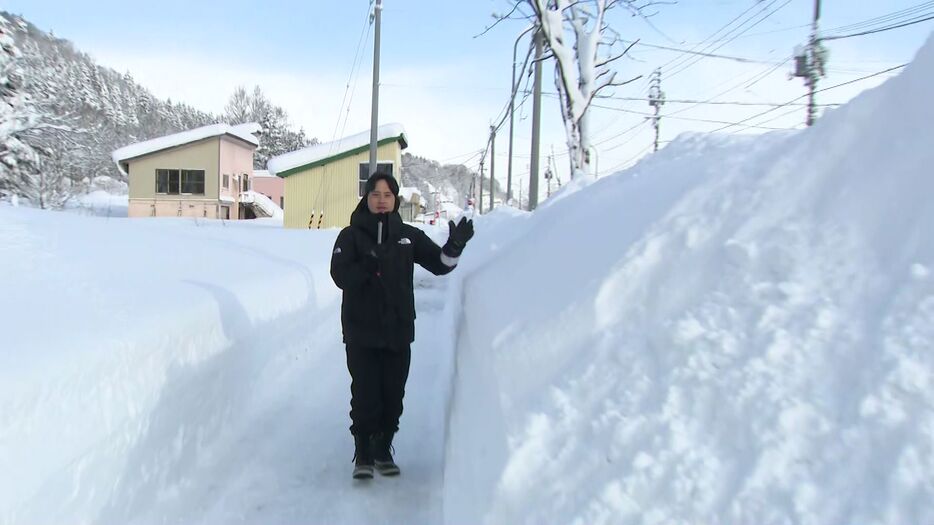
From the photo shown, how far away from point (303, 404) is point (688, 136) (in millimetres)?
3922

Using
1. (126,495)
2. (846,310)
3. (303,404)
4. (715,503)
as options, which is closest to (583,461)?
(715,503)

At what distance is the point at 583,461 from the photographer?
2008 millimetres

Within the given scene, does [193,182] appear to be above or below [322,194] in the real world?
above

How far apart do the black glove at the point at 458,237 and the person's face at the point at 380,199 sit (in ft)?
1.30

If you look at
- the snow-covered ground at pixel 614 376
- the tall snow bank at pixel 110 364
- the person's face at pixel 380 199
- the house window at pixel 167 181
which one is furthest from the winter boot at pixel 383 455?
the house window at pixel 167 181

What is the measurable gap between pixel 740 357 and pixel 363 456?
86.5 inches

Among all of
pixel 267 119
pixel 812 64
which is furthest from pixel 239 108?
pixel 812 64

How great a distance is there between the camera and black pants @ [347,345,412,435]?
345 centimetres

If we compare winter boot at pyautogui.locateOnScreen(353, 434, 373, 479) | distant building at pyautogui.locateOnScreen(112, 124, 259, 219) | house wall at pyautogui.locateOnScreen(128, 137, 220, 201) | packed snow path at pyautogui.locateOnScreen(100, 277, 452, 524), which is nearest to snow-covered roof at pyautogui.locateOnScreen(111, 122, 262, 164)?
distant building at pyautogui.locateOnScreen(112, 124, 259, 219)

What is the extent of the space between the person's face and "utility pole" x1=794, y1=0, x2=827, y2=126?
10549 millimetres

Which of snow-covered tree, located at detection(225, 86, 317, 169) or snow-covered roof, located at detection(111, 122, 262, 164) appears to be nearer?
snow-covered roof, located at detection(111, 122, 262, 164)

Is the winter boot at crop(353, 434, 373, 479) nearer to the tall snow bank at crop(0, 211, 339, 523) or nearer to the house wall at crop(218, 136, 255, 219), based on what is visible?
the tall snow bank at crop(0, 211, 339, 523)

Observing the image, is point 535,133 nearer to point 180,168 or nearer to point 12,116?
point 12,116

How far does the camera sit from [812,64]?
38.7 feet
